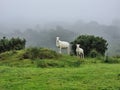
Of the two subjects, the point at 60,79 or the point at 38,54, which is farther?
the point at 38,54


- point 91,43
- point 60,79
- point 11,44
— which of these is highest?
point 91,43

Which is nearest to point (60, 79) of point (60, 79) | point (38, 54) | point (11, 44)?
point (60, 79)

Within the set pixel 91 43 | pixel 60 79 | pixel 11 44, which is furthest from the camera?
pixel 91 43

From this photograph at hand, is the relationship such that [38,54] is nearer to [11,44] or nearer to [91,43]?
[11,44]

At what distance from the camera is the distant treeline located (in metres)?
54.0

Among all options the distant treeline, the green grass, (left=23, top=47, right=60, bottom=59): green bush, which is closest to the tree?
the distant treeline

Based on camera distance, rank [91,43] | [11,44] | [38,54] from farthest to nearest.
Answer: [91,43] → [11,44] → [38,54]

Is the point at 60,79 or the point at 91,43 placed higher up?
the point at 91,43

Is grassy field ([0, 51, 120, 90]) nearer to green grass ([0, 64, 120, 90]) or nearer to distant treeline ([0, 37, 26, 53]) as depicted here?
green grass ([0, 64, 120, 90])

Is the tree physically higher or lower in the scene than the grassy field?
higher

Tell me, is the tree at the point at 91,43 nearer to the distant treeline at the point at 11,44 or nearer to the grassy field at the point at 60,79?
the distant treeline at the point at 11,44

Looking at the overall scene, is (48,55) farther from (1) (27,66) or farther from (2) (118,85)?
(2) (118,85)

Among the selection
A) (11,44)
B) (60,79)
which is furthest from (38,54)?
(11,44)

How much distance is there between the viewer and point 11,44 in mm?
55250
